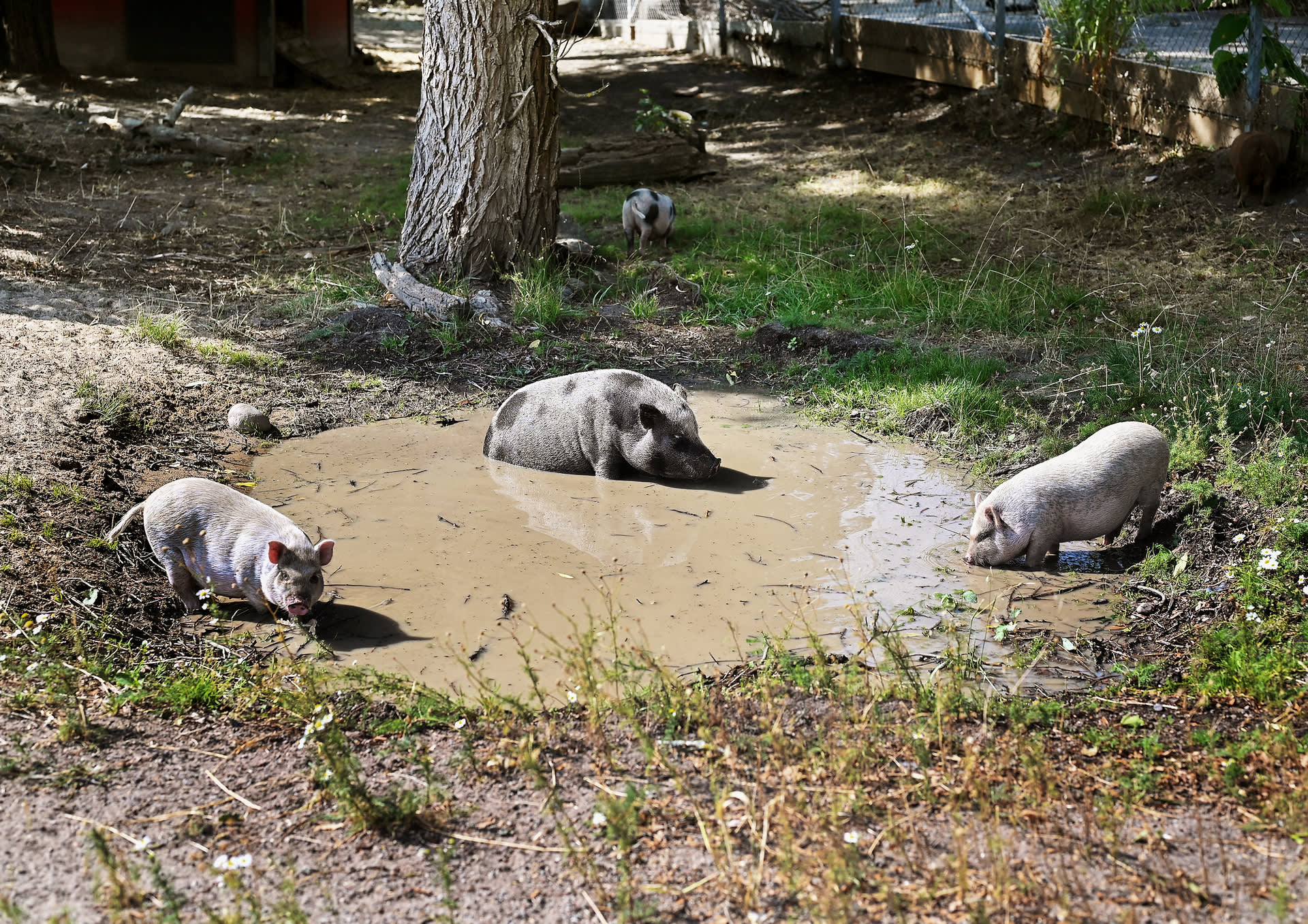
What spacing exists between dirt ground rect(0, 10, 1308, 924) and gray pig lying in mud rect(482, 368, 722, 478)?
3.48ft

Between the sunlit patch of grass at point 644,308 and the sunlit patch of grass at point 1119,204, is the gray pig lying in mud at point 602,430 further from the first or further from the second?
the sunlit patch of grass at point 1119,204

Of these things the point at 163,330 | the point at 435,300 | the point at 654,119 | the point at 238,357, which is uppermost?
the point at 654,119

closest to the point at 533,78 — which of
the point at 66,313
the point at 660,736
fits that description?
the point at 66,313

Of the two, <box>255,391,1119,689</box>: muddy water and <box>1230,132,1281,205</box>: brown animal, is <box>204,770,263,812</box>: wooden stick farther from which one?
<box>1230,132,1281,205</box>: brown animal

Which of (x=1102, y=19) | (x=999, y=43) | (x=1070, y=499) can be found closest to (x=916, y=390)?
(x=1070, y=499)

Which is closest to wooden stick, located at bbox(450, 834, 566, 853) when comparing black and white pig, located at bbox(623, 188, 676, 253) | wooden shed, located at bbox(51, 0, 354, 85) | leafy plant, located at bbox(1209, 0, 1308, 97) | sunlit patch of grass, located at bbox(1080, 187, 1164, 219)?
black and white pig, located at bbox(623, 188, 676, 253)

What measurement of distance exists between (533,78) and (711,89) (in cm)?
1048

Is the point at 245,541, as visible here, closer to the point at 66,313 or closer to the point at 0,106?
the point at 66,313

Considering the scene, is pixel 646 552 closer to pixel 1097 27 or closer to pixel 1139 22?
pixel 1097 27

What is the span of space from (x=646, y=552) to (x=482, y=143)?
4.79 meters

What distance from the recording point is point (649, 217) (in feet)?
35.1

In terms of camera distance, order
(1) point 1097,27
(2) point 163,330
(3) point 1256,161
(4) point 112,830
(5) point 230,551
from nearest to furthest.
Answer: (4) point 112,830 → (5) point 230,551 → (2) point 163,330 → (3) point 1256,161 → (1) point 1097,27

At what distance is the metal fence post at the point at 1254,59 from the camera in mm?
10422

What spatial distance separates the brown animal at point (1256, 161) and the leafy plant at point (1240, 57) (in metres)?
0.61
